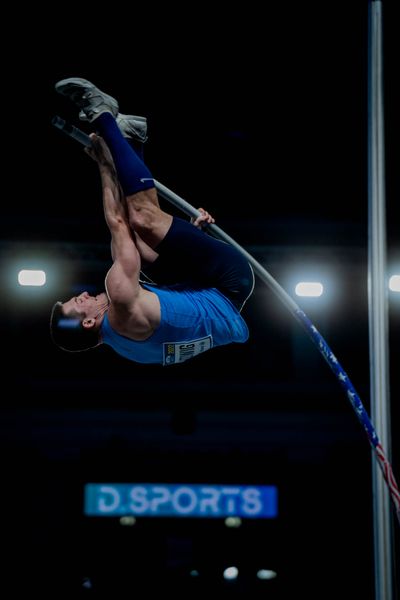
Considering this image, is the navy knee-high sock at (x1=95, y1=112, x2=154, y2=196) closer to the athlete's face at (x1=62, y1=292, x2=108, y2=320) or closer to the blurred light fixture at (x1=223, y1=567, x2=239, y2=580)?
the athlete's face at (x1=62, y1=292, x2=108, y2=320)

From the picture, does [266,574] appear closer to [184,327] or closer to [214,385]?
[214,385]

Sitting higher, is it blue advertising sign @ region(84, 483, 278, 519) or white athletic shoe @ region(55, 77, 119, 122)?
white athletic shoe @ region(55, 77, 119, 122)

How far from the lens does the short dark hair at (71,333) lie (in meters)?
3.86

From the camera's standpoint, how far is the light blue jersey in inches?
149

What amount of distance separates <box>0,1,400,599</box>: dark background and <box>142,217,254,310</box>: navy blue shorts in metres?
3.88

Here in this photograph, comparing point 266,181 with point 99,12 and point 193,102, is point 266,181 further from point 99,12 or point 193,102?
point 99,12

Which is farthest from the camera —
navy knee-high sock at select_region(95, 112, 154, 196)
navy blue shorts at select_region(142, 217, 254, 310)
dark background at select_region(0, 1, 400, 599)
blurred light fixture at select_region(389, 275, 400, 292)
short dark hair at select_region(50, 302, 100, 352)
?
blurred light fixture at select_region(389, 275, 400, 292)

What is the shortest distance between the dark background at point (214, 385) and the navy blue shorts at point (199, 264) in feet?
12.7

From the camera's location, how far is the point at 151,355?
4.02 meters

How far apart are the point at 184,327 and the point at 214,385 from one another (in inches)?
258

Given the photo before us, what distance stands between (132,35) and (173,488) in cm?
588

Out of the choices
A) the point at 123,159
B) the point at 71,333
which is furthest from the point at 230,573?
the point at 123,159

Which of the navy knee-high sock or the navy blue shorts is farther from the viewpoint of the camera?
the navy blue shorts

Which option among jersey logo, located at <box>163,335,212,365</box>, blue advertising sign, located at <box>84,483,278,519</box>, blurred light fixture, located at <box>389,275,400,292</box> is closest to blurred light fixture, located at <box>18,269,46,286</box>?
Result: blue advertising sign, located at <box>84,483,278,519</box>
